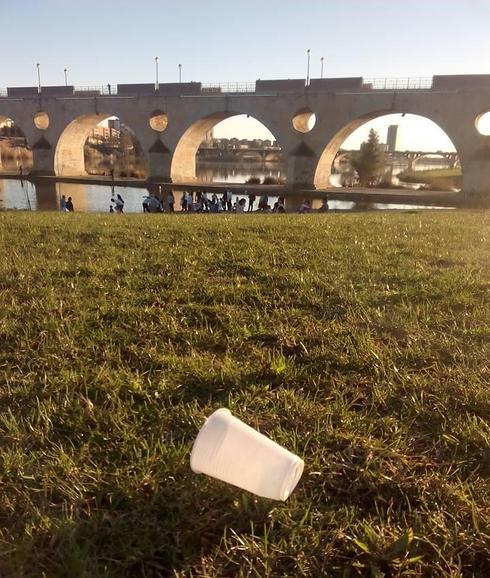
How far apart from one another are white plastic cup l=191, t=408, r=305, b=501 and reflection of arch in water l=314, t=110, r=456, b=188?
125 ft

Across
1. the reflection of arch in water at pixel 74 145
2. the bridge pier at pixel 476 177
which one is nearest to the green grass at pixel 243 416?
the bridge pier at pixel 476 177

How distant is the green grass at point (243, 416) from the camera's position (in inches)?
61.6

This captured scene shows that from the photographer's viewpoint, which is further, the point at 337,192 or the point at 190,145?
the point at 190,145

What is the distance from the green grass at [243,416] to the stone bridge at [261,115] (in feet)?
105

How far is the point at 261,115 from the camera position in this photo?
3959 centimetres

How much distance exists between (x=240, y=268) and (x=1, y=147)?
84121 millimetres

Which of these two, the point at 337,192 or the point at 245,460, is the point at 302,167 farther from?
the point at 245,460

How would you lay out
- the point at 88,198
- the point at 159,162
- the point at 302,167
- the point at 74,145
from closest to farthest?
the point at 88,198 < the point at 302,167 < the point at 159,162 < the point at 74,145

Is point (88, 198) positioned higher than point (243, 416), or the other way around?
point (243, 416)

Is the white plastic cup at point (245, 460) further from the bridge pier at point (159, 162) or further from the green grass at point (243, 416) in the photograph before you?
the bridge pier at point (159, 162)

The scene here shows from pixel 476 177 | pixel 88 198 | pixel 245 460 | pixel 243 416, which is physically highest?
pixel 476 177

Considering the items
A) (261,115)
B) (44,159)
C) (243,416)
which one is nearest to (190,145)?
(261,115)

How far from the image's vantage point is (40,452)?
1988mm

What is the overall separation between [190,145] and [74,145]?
13933mm
